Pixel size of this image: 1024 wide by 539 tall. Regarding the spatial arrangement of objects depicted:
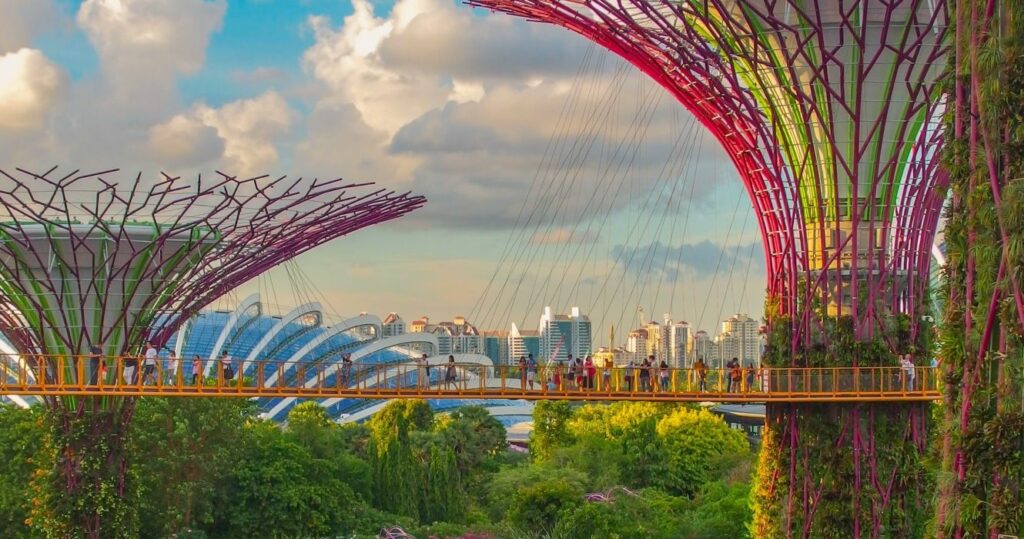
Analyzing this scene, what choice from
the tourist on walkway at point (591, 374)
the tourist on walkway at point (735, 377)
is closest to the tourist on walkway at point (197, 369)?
the tourist on walkway at point (591, 374)

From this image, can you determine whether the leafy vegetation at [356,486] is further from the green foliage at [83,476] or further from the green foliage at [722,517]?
the green foliage at [83,476]

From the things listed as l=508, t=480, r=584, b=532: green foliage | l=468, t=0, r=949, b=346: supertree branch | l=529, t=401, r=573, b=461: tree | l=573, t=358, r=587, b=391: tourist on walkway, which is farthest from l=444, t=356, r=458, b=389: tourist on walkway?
l=529, t=401, r=573, b=461: tree

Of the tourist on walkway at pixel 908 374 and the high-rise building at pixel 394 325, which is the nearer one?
the tourist on walkway at pixel 908 374

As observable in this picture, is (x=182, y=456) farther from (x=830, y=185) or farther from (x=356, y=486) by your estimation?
(x=830, y=185)

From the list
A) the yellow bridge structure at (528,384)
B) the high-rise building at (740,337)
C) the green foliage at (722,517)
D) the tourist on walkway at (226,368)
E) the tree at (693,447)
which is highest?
the high-rise building at (740,337)

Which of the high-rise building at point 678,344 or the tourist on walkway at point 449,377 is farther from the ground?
the high-rise building at point 678,344

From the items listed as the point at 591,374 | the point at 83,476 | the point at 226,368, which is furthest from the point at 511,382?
the point at 83,476
